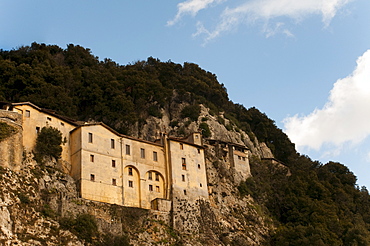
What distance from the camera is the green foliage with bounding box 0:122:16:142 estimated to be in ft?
160

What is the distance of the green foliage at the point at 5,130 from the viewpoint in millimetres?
48656

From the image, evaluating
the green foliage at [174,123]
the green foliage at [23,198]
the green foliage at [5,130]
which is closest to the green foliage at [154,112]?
the green foliage at [174,123]

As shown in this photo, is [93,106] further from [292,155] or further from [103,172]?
[292,155]

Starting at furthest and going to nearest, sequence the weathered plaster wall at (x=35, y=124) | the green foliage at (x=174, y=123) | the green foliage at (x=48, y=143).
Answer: the green foliage at (x=174, y=123)
the green foliage at (x=48, y=143)
the weathered plaster wall at (x=35, y=124)

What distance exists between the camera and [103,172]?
54469 mm

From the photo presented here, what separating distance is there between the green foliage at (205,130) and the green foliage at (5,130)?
27968mm

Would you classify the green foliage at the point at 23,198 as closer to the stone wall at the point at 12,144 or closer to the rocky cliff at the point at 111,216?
the rocky cliff at the point at 111,216

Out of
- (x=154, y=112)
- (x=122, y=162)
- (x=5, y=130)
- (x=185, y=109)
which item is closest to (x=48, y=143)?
(x=5, y=130)

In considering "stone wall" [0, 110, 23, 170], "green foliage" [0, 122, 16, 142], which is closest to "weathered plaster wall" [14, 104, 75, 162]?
"stone wall" [0, 110, 23, 170]

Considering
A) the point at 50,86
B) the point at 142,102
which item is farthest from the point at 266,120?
the point at 50,86

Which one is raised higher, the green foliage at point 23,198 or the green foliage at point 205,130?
the green foliage at point 205,130

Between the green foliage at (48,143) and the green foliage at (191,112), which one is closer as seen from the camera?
the green foliage at (48,143)

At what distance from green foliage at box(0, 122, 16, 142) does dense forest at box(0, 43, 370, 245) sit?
1346cm

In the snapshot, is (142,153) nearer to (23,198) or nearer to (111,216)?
(111,216)
